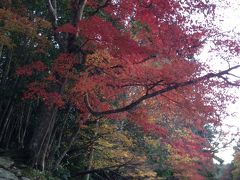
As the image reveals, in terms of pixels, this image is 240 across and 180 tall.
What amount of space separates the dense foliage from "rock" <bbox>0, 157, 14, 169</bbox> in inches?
17.9

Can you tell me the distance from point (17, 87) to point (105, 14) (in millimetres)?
4180

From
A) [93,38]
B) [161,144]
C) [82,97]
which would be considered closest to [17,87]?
[82,97]

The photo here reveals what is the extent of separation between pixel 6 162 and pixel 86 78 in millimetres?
3600

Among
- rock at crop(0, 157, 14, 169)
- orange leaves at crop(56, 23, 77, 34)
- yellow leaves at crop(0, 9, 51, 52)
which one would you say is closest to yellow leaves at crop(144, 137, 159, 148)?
rock at crop(0, 157, 14, 169)

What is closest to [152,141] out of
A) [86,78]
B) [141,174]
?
[141,174]

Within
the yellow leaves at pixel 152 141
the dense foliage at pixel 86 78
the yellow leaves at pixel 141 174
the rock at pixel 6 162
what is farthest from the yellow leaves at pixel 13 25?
the yellow leaves at pixel 152 141

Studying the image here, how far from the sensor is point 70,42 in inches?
462

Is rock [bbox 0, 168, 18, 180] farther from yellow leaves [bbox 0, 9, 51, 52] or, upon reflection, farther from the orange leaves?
the orange leaves

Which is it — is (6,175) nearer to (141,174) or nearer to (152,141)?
(141,174)

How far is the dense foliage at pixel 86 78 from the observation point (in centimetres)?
977

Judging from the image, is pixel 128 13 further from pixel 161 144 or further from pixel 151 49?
pixel 161 144

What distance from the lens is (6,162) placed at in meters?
10.7

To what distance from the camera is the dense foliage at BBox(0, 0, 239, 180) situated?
9773 mm

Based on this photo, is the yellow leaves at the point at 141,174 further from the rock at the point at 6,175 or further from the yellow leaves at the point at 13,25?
the yellow leaves at the point at 13,25
